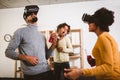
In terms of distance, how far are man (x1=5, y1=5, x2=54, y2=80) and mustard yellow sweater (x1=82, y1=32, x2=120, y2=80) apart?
0.68 meters

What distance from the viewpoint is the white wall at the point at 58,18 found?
5.37 metres

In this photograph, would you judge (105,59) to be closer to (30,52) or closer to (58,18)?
(30,52)

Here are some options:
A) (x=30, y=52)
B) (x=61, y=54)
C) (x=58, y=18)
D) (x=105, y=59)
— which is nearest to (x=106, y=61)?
(x=105, y=59)

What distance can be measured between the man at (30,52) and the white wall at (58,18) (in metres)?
3.62

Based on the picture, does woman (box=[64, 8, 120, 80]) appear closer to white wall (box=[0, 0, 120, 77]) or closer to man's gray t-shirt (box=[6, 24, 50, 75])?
man's gray t-shirt (box=[6, 24, 50, 75])

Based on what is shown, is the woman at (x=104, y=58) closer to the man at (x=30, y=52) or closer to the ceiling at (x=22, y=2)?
the man at (x=30, y=52)

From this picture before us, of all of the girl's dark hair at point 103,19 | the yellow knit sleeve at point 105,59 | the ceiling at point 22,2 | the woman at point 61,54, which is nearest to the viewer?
the yellow knit sleeve at point 105,59

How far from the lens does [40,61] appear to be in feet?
5.92

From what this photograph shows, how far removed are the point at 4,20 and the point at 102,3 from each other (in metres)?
3.36

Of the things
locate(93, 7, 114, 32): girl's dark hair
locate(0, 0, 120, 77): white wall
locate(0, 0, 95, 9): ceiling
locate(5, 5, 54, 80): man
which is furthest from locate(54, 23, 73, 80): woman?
locate(93, 7, 114, 32): girl's dark hair

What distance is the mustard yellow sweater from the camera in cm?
117

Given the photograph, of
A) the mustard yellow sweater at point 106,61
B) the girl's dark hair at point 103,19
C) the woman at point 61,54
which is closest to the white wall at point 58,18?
the woman at point 61,54

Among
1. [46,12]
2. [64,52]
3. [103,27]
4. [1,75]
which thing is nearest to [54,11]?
[46,12]

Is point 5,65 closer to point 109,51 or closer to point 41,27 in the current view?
point 41,27
